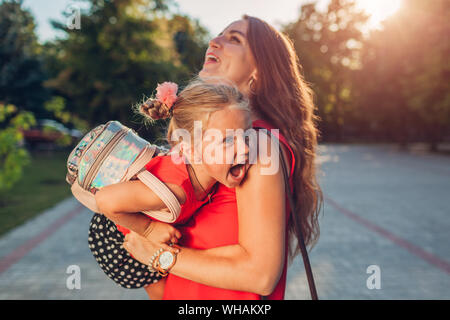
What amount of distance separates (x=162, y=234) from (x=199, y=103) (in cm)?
43

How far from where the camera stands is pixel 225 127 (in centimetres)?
104

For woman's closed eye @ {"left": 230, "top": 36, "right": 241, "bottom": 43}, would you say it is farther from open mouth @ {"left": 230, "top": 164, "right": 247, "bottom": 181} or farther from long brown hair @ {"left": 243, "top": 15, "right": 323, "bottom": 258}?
open mouth @ {"left": 230, "top": 164, "right": 247, "bottom": 181}

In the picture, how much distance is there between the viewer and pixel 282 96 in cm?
136

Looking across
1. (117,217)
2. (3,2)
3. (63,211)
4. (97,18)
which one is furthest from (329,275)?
(97,18)

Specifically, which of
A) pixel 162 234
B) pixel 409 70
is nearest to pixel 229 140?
pixel 162 234

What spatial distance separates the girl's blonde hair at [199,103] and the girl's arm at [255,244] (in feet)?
0.68

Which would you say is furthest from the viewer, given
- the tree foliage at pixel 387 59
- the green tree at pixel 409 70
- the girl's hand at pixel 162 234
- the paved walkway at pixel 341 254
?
the green tree at pixel 409 70

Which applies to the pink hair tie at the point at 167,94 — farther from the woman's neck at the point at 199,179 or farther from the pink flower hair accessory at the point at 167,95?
the woman's neck at the point at 199,179

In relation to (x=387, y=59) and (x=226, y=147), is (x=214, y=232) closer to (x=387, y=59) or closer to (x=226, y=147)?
(x=226, y=147)

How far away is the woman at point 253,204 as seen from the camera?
1.03 meters

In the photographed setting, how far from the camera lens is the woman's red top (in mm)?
1160

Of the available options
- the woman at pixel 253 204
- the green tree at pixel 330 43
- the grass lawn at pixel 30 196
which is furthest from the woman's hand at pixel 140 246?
the green tree at pixel 330 43

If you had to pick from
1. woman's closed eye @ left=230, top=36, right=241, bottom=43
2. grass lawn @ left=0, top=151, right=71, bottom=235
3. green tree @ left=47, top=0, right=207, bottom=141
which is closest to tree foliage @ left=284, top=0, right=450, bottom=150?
green tree @ left=47, top=0, right=207, bottom=141
